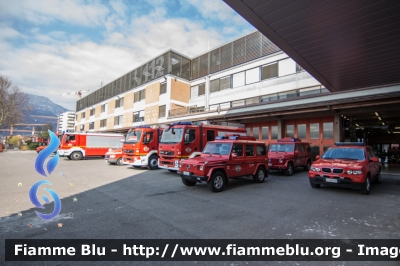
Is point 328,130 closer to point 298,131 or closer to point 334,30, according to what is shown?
point 298,131

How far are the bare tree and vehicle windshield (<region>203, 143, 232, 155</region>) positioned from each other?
5255 cm

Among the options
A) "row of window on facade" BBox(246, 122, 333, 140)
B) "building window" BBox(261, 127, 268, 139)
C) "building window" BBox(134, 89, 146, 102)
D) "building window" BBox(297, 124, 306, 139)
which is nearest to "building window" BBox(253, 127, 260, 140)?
"row of window on facade" BBox(246, 122, 333, 140)

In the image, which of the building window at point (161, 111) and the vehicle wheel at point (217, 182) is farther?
the building window at point (161, 111)

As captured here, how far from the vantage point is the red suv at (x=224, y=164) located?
755 cm

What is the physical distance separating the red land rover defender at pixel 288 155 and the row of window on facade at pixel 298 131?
3609 mm

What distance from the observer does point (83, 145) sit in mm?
22734

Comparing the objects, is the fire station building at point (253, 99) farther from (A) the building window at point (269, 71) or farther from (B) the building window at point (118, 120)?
(B) the building window at point (118, 120)

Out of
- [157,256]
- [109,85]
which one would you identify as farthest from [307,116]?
[109,85]

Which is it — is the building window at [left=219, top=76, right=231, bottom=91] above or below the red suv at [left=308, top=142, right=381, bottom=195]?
above

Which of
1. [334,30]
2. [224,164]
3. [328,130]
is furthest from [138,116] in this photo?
[334,30]

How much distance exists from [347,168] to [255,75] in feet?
59.8

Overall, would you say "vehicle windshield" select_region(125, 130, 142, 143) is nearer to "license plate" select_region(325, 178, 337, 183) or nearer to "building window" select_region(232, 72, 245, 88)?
"license plate" select_region(325, 178, 337, 183)

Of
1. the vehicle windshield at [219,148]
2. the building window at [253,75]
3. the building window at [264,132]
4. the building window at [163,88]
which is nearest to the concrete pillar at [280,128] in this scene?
the building window at [264,132]

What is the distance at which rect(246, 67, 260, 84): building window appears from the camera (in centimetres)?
2373
